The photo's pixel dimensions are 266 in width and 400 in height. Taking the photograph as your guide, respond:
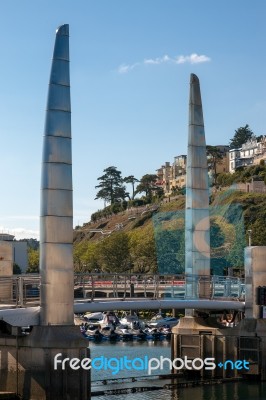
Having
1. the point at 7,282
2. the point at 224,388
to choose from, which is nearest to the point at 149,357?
the point at 224,388

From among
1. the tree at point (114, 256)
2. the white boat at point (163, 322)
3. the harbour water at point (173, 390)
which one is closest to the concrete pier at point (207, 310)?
the harbour water at point (173, 390)

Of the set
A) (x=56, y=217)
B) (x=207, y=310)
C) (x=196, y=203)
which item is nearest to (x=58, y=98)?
(x=56, y=217)

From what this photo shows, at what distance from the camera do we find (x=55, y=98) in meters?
46.3

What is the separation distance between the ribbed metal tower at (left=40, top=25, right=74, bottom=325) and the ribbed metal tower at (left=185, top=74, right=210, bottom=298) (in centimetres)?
1773

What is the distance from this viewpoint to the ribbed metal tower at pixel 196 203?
204 feet

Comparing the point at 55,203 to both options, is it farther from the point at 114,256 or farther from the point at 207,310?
the point at 114,256

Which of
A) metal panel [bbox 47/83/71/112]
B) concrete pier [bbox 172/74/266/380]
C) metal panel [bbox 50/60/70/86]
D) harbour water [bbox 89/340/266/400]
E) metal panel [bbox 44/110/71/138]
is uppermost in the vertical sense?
metal panel [bbox 50/60/70/86]

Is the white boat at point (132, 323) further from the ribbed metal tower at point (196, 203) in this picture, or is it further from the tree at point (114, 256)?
the tree at point (114, 256)

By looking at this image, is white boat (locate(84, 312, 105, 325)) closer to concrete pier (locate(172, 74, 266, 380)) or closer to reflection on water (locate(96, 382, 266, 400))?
concrete pier (locate(172, 74, 266, 380))

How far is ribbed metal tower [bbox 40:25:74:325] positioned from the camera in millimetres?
45156

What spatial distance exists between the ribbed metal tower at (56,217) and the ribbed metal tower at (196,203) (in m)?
17.7

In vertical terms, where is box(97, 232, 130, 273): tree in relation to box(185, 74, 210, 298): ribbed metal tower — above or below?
below

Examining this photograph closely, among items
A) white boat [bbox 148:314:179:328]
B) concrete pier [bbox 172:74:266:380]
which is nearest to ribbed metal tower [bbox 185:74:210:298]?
concrete pier [bbox 172:74:266:380]

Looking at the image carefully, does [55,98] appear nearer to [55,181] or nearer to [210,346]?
[55,181]
